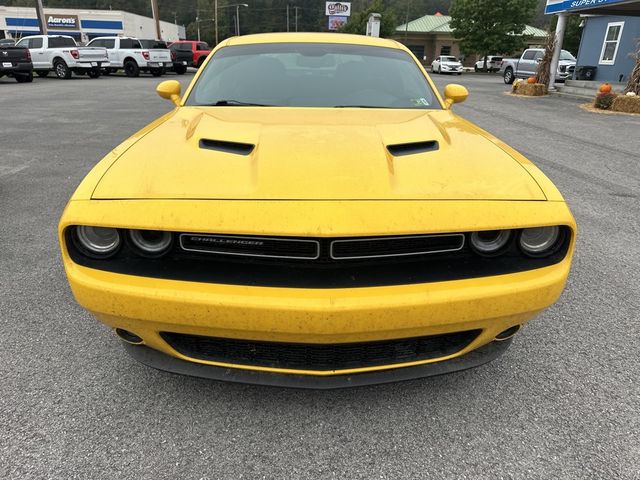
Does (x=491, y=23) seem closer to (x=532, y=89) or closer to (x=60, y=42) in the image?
(x=532, y=89)

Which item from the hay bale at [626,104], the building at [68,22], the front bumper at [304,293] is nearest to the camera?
the front bumper at [304,293]

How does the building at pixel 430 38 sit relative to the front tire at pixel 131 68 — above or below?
above

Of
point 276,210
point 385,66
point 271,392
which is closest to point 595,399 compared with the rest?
point 271,392

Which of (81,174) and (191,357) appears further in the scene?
(81,174)

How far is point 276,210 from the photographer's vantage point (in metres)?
1.59

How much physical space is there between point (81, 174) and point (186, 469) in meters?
4.92

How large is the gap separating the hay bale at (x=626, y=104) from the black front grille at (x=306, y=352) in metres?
14.2

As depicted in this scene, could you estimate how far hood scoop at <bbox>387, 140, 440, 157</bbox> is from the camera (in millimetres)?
2045

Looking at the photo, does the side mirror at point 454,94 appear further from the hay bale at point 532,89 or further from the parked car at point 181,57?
the parked car at point 181,57

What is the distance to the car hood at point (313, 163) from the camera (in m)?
1.70

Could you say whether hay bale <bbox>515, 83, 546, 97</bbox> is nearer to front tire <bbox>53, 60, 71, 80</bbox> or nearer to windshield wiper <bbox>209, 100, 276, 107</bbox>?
windshield wiper <bbox>209, 100, 276, 107</bbox>

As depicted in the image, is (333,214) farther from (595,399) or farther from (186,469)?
(595,399)

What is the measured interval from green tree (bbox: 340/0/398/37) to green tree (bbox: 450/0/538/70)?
589 inches

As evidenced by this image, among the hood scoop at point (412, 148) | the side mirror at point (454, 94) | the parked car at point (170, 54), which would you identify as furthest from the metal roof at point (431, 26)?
the hood scoop at point (412, 148)
